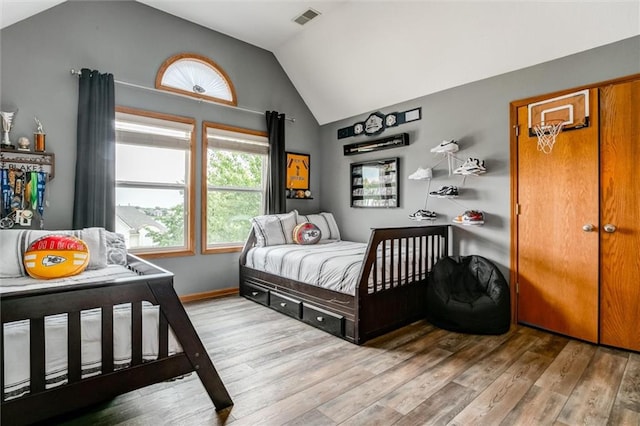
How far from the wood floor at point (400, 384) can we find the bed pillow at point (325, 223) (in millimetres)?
1700

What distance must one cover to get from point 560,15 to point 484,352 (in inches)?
104

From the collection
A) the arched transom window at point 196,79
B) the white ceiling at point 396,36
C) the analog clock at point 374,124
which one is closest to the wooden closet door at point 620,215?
the white ceiling at point 396,36

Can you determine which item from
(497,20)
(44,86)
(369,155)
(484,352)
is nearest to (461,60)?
(497,20)

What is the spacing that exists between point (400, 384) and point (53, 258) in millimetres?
2371

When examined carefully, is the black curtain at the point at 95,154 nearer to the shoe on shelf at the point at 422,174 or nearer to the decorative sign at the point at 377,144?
the decorative sign at the point at 377,144

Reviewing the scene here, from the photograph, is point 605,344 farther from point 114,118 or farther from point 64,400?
point 114,118

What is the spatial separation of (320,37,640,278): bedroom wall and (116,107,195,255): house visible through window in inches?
93.0

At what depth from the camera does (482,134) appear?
3.24 m

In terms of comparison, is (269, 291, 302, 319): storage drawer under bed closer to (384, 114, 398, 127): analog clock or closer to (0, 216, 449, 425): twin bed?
(0, 216, 449, 425): twin bed

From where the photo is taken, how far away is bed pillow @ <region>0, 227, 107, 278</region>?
2.19m

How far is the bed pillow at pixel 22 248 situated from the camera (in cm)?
219

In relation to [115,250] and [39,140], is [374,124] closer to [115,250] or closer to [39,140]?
[115,250]

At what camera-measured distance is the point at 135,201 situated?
3.50 meters

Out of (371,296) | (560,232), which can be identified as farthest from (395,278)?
(560,232)
